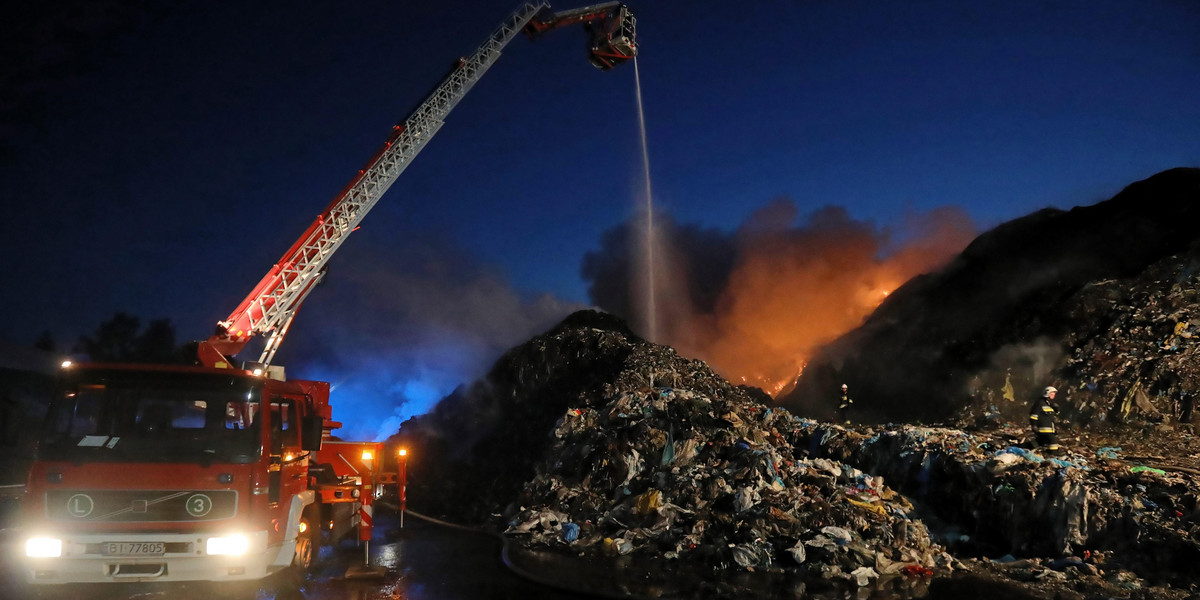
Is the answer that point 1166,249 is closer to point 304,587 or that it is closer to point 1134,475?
point 1134,475

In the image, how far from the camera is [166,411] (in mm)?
6598

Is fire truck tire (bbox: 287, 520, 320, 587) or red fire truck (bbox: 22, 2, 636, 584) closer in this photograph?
red fire truck (bbox: 22, 2, 636, 584)

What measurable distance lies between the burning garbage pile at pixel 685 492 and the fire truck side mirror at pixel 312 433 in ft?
14.3

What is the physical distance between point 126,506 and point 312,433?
181 centimetres

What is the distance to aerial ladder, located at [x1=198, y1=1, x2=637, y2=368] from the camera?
13859 millimetres

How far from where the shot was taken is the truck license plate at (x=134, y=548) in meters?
5.81

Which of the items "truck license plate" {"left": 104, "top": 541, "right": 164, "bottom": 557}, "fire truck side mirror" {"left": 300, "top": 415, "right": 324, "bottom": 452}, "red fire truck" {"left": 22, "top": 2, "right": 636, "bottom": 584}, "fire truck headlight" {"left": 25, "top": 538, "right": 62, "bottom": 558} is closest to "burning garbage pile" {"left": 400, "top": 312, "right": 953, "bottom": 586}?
"fire truck side mirror" {"left": 300, "top": 415, "right": 324, "bottom": 452}

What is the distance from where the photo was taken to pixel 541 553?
32.0 ft

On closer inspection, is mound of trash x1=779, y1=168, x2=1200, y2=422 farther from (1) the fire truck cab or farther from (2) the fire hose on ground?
(1) the fire truck cab

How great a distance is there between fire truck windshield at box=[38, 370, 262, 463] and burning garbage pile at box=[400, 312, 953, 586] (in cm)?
539

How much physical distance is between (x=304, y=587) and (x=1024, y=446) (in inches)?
489

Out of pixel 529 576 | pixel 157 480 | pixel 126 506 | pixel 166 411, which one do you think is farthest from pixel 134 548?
pixel 529 576

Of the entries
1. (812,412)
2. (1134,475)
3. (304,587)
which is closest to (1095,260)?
(812,412)

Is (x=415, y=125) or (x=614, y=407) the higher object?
(x=415, y=125)
